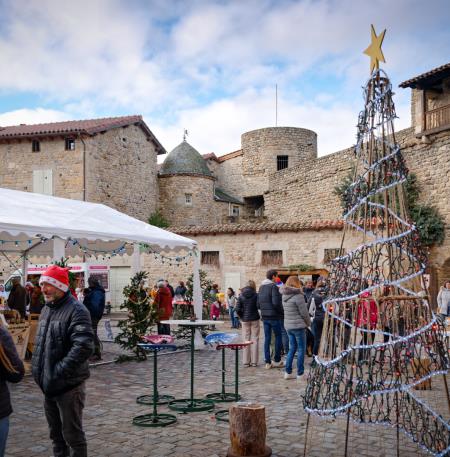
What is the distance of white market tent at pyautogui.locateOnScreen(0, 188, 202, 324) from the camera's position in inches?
340

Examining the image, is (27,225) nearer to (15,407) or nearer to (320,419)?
(15,407)

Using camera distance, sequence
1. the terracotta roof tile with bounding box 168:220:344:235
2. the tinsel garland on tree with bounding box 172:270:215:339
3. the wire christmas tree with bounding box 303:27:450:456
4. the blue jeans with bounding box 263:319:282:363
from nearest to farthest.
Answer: the wire christmas tree with bounding box 303:27:450:456 → the blue jeans with bounding box 263:319:282:363 → the tinsel garland on tree with bounding box 172:270:215:339 → the terracotta roof tile with bounding box 168:220:344:235

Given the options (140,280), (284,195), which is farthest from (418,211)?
(140,280)

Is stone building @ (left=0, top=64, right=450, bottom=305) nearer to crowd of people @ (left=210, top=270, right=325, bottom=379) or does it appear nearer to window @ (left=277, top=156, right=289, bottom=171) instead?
window @ (left=277, top=156, right=289, bottom=171)

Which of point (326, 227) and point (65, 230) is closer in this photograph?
point (65, 230)

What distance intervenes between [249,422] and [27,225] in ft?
16.9

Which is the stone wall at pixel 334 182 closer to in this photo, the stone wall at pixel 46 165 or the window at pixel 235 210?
the window at pixel 235 210

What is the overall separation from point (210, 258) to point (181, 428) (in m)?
14.5

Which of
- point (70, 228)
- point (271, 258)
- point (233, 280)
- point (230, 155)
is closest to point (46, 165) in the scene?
point (233, 280)

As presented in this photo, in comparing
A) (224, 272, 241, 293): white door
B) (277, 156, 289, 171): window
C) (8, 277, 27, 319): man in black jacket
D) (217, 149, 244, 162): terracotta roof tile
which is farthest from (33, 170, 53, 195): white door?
(8, 277, 27, 319): man in black jacket

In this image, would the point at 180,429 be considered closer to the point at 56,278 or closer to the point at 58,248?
the point at 56,278

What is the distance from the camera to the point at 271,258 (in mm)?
18938

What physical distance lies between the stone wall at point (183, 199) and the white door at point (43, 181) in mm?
6854

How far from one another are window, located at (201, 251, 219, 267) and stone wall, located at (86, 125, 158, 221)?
736 cm
